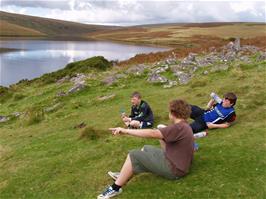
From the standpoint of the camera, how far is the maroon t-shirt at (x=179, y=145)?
816cm

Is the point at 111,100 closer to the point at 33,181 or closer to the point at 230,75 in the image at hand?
the point at 230,75

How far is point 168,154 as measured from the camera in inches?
333

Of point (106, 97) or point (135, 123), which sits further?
point (106, 97)

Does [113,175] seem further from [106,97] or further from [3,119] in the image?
[3,119]

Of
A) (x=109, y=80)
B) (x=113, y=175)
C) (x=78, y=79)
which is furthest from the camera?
(x=78, y=79)

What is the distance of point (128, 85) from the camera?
24.8m

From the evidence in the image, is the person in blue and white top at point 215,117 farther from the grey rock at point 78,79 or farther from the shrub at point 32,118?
the grey rock at point 78,79

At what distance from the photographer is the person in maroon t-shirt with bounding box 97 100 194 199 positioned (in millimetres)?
8227

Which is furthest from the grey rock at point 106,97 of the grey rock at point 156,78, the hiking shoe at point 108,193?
the hiking shoe at point 108,193

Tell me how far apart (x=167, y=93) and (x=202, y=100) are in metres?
3.17

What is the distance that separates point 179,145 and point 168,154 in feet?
1.02

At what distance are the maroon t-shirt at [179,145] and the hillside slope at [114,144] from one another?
0.47 m

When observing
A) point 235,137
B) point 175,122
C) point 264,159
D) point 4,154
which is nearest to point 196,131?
point 235,137

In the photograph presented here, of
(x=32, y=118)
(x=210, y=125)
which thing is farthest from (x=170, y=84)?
(x=210, y=125)
